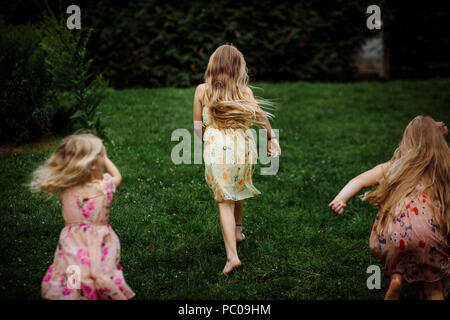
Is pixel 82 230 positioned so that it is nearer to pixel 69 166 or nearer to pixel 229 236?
pixel 69 166

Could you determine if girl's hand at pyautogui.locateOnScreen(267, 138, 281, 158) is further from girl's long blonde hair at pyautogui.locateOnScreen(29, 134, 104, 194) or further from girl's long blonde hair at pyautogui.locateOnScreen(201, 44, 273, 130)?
girl's long blonde hair at pyautogui.locateOnScreen(29, 134, 104, 194)

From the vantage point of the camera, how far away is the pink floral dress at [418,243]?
3.06 meters

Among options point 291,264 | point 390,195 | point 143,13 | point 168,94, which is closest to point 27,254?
point 291,264

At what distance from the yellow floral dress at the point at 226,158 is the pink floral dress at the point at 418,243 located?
4.47 feet

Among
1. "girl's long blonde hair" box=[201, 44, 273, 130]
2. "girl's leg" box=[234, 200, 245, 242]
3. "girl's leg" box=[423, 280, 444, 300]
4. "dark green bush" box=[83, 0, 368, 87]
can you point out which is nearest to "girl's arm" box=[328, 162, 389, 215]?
"girl's leg" box=[423, 280, 444, 300]

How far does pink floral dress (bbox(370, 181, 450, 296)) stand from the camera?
121 inches

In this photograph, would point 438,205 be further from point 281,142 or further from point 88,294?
point 281,142

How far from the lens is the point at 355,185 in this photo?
3174mm

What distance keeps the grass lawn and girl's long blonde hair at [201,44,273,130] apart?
1.34 m

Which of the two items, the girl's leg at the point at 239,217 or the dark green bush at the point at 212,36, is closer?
the girl's leg at the point at 239,217

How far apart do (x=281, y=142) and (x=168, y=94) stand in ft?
10.2

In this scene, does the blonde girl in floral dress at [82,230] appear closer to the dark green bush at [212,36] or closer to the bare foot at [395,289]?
the bare foot at [395,289]

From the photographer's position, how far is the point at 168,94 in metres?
9.51

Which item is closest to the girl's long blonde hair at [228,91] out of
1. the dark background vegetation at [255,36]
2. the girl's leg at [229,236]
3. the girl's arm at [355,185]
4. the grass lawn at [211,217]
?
the girl's leg at [229,236]
